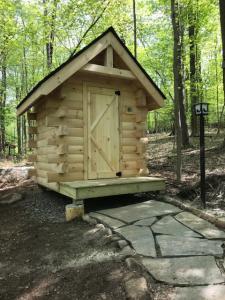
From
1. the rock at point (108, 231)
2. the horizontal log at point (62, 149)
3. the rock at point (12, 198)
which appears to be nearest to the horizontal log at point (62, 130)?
the horizontal log at point (62, 149)

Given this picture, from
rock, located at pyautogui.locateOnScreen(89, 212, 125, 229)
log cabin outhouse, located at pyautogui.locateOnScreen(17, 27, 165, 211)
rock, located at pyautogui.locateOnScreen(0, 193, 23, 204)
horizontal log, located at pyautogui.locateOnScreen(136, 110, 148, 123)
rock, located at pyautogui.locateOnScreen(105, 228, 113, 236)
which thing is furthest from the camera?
rock, located at pyautogui.locateOnScreen(0, 193, 23, 204)

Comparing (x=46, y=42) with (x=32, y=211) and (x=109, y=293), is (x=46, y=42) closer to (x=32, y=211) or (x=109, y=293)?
(x=32, y=211)

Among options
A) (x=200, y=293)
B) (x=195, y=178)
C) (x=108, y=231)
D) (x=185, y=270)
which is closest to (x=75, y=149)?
(x=108, y=231)

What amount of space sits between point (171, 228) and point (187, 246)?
763mm

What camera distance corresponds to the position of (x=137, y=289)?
3188 mm

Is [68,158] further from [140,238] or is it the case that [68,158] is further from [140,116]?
[140,238]

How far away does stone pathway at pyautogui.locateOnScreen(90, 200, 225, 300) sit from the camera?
3.24 meters

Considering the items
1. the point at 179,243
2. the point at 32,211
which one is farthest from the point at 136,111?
the point at 179,243

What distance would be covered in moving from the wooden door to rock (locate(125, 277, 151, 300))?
13.8 ft

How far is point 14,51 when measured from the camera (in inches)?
869

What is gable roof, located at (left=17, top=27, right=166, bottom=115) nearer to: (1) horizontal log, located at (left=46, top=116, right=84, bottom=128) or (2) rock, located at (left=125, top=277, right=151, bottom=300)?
(1) horizontal log, located at (left=46, top=116, right=84, bottom=128)

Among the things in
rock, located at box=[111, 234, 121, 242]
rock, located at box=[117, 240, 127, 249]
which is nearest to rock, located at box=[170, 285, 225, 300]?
rock, located at box=[117, 240, 127, 249]

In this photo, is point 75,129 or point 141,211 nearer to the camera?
point 141,211

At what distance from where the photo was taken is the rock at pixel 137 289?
10.1ft
